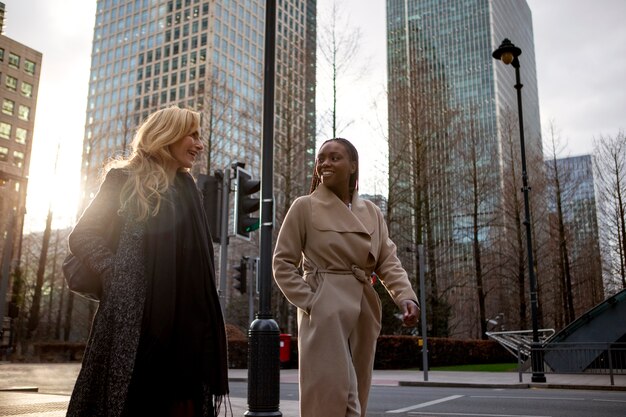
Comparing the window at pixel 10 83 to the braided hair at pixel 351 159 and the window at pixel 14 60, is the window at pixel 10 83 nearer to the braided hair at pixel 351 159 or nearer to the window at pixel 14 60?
the window at pixel 14 60

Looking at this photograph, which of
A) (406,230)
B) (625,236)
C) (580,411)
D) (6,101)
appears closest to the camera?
(580,411)

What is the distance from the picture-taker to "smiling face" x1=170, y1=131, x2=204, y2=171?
8.98ft

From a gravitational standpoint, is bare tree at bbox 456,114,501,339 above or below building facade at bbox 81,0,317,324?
below

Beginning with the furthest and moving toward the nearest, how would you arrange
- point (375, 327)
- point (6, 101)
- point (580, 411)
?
point (6, 101) < point (580, 411) < point (375, 327)

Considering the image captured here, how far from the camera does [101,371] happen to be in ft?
7.36

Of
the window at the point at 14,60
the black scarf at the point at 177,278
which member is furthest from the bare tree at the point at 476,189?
the window at the point at 14,60

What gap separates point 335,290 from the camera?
3109 millimetres

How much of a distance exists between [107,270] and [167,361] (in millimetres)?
444

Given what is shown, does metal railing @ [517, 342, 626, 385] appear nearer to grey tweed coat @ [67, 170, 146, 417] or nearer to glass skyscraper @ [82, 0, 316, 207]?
grey tweed coat @ [67, 170, 146, 417]

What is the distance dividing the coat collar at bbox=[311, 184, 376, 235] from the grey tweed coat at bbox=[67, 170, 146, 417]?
Answer: 3.87 feet

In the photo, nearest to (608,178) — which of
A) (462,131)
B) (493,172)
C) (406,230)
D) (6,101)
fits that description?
(493,172)

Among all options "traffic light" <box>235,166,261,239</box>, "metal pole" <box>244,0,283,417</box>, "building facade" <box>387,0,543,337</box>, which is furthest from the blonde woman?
"building facade" <box>387,0,543,337</box>

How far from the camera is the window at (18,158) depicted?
242 ft

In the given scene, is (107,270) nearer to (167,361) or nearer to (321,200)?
(167,361)
